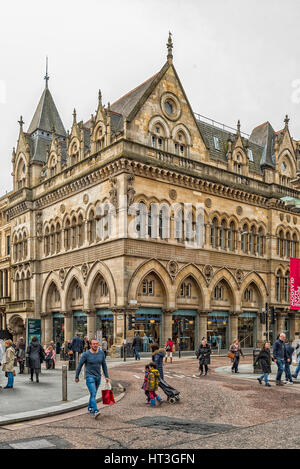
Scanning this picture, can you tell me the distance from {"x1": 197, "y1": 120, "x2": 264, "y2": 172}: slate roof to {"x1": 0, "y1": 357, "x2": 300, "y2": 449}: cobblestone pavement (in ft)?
99.3

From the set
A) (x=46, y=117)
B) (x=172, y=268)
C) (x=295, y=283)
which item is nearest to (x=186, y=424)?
(x=295, y=283)

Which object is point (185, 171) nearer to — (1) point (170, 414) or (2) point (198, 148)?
(2) point (198, 148)

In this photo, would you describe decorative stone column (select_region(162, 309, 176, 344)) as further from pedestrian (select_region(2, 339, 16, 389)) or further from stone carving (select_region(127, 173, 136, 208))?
pedestrian (select_region(2, 339, 16, 389))

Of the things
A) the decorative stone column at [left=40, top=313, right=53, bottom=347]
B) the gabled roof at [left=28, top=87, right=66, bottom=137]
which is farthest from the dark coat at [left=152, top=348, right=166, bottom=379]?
the gabled roof at [left=28, top=87, right=66, bottom=137]

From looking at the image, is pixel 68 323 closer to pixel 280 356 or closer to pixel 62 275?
pixel 62 275

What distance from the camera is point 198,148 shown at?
41.6m

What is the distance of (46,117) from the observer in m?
53.4

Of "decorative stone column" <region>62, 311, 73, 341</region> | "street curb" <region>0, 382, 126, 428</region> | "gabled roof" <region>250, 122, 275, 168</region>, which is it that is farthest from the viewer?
"gabled roof" <region>250, 122, 275, 168</region>

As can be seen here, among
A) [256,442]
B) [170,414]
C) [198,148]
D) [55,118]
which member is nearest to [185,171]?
[198,148]

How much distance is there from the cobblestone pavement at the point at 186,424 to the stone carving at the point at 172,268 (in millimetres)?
20449

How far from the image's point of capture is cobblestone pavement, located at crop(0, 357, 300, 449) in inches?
368

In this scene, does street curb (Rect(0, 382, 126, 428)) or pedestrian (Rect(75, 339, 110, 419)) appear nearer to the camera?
street curb (Rect(0, 382, 126, 428))

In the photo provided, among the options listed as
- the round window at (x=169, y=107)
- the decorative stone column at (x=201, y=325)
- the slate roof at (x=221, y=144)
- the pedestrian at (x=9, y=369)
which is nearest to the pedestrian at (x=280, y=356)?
the pedestrian at (x=9, y=369)

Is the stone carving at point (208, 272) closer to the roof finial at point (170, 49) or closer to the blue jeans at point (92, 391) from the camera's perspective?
the roof finial at point (170, 49)
